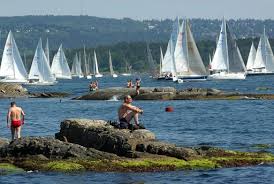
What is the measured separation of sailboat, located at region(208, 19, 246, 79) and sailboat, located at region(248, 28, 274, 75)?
34.9m

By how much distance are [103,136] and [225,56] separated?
3988 inches

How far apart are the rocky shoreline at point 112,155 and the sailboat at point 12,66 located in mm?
97904

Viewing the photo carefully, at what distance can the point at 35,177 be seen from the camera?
30.3 meters

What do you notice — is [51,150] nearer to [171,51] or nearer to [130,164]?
[130,164]

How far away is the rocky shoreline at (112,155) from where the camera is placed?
31.5 meters

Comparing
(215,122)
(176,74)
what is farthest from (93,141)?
(176,74)

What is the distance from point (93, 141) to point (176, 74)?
96829 mm

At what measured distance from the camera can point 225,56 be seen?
133500 millimetres

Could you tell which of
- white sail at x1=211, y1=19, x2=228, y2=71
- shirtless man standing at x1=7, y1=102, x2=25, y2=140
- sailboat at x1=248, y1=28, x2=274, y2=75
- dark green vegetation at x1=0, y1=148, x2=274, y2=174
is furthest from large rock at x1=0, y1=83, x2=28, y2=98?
sailboat at x1=248, y1=28, x2=274, y2=75

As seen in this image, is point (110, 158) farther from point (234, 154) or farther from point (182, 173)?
point (234, 154)

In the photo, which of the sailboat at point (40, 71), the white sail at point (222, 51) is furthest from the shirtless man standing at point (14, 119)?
the sailboat at point (40, 71)

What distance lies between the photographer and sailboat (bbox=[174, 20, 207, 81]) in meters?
127

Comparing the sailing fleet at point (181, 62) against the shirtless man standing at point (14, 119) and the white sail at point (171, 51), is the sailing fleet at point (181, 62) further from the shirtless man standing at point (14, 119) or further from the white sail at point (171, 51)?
the shirtless man standing at point (14, 119)

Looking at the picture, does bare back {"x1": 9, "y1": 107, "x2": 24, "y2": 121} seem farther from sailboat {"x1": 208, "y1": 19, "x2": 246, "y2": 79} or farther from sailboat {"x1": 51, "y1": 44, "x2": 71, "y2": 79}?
sailboat {"x1": 51, "y1": 44, "x2": 71, "y2": 79}
